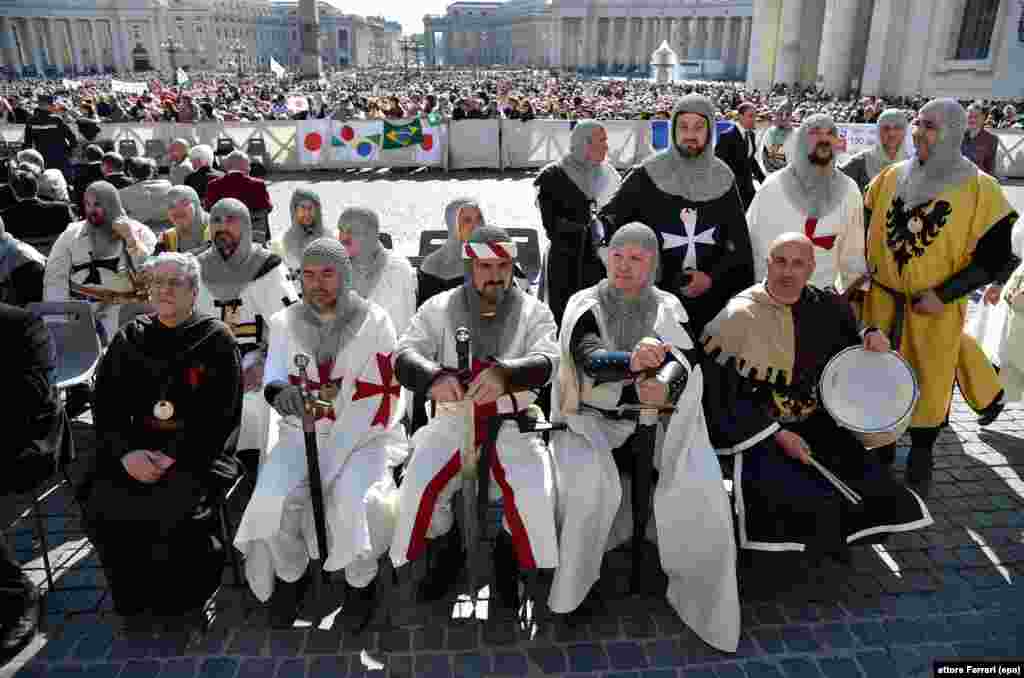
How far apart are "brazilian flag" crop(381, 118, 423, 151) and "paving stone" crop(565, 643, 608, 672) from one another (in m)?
15.4

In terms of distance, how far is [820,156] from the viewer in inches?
191

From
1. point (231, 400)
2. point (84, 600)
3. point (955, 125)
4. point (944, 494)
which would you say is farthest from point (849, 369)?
point (84, 600)

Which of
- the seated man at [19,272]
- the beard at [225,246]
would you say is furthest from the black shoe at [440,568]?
the seated man at [19,272]

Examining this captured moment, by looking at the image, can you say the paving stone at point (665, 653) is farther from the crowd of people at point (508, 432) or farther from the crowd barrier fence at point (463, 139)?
the crowd barrier fence at point (463, 139)

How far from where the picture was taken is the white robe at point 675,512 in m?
3.37

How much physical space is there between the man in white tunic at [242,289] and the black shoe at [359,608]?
1.49 meters

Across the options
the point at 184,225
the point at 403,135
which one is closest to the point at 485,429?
the point at 184,225

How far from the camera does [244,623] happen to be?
11.4ft

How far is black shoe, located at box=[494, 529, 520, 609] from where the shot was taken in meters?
3.58

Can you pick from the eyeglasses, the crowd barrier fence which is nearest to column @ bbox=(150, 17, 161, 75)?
the crowd barrier fence

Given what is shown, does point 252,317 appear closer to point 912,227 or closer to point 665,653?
point 665,653

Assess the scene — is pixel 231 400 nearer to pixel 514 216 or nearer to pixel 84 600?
pixel 84 600

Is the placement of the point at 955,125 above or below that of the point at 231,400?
above

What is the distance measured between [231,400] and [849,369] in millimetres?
3126
